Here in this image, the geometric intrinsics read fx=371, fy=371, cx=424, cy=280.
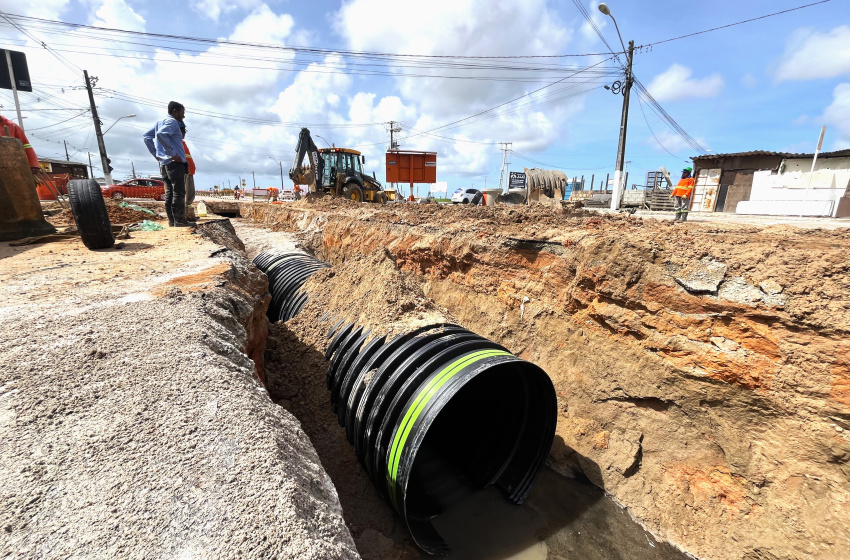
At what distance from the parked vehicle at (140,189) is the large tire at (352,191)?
1367 centimetres

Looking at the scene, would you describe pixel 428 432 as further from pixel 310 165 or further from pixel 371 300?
pixel 310 165

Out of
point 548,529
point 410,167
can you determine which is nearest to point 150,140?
point 548,529

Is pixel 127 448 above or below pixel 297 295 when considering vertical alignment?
above

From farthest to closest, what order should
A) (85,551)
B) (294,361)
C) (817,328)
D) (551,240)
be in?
(551,240) < (294,361) < (817,328) < (85,551)

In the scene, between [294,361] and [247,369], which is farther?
[294,361]

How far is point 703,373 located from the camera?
3.19 metres

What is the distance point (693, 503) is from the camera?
10.2 feet

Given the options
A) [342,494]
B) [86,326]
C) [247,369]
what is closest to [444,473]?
[342,494]

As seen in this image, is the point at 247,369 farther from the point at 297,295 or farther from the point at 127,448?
the point at 297,295

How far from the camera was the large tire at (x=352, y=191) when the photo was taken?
17.0 metres

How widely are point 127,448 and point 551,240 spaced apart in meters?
4.23

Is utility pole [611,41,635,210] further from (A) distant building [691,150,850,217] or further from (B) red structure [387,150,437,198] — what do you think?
(B) red structure [387,150,437,198]

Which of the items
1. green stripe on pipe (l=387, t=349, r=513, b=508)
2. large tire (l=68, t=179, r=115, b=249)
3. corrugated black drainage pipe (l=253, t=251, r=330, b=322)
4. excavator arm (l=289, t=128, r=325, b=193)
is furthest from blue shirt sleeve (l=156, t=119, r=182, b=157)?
excavator arm (l=289, t=128, r=325, b=193)

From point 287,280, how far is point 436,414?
3.67m
